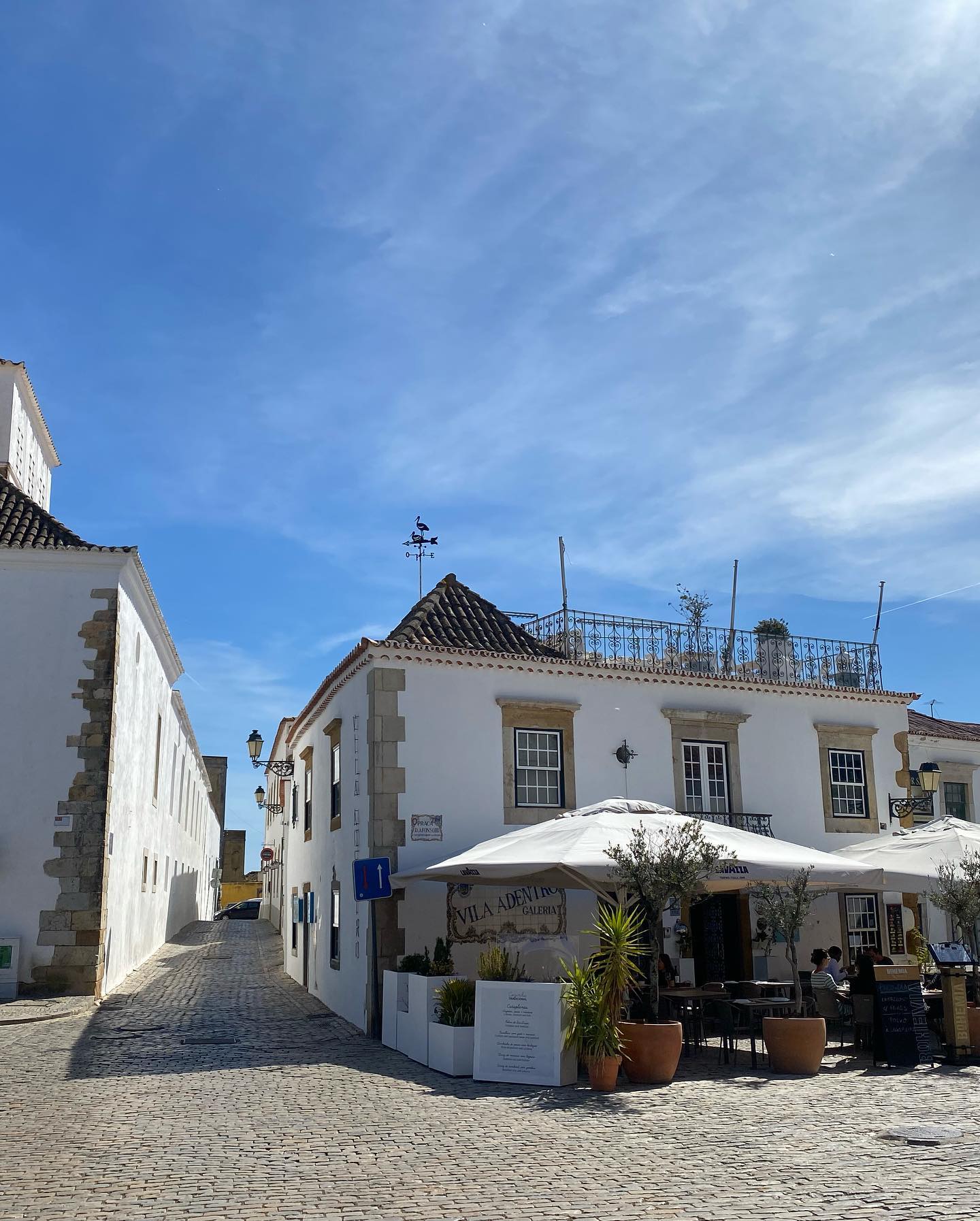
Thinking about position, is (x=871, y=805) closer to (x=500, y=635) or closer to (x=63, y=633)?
(x=500, y=635)

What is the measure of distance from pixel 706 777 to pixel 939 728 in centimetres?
947

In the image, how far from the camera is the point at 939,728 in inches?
978

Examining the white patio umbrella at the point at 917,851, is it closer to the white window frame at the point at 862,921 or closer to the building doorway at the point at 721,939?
the building doorway at the point at 721,939

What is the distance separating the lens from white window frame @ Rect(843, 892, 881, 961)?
18438mm

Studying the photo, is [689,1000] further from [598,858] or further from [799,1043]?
[598,858]

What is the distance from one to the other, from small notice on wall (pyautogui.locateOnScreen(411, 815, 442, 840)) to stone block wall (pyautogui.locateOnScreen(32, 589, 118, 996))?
4.68 meters

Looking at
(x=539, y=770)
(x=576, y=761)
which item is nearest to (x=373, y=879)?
(x=539, y=770)

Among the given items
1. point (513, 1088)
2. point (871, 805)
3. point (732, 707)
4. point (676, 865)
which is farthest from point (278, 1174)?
point (871, 805)

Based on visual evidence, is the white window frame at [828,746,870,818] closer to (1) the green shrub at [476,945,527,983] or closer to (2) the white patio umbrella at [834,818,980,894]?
(2) the white patio umbrella at [834,818,980,894]

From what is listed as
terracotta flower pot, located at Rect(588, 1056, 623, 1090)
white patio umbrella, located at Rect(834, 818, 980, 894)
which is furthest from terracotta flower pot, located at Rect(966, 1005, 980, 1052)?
terracotta flower pot, located at Rect(588, 1056, 623, 1090)

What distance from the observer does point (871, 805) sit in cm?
1936

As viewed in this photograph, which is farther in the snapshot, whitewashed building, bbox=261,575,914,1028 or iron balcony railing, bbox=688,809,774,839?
iron balcony railing, bbox=688,809,774,839

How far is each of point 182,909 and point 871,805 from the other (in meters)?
25.6

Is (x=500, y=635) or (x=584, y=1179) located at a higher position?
(x=500, y=635)
